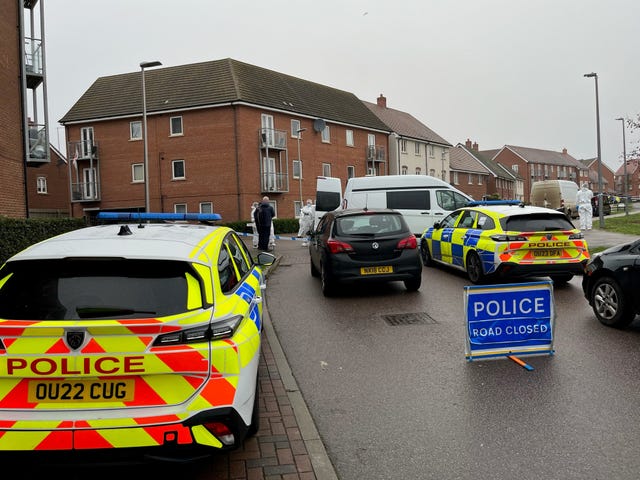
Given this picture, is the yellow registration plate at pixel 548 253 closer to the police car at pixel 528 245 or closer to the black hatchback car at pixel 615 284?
the police car at pixel 528 245

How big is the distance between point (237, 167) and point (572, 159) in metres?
97.5

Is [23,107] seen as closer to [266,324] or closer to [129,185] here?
[266,324]

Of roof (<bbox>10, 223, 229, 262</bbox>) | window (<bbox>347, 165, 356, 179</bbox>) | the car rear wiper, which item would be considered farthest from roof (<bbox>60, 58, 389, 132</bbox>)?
the car rear wiper

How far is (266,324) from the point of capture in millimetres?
7664

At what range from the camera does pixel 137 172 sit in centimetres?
3694

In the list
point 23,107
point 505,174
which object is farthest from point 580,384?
point 505,174

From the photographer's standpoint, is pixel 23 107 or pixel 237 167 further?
pixel 237 167

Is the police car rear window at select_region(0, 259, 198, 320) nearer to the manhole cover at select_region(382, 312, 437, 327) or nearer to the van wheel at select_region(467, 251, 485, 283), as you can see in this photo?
the manhole cover at select_region(382, 312, 437, 327)

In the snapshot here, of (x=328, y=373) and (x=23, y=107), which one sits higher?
(x=23, y=107)

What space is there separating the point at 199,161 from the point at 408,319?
29.8 m

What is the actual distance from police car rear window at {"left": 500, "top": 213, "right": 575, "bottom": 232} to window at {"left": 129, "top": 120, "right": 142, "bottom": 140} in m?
31.8

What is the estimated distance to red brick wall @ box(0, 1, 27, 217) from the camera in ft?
56.4

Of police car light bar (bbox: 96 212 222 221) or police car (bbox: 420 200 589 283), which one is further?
police car (bbox: 420 200 589 283)

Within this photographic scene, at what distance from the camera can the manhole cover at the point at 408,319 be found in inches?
298
